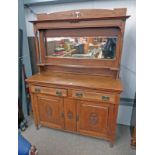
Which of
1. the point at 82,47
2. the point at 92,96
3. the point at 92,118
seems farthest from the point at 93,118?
the point at 82,47

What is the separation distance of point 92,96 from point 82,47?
74 centimetres

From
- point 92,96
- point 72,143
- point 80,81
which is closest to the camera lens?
point 92,96

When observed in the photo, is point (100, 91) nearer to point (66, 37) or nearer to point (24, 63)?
point (66, 37)

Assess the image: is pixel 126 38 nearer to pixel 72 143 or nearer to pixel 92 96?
pixel 92 96

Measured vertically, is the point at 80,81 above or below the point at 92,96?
above

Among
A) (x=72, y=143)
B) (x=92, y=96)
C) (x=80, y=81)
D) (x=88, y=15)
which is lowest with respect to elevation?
(x=72, y=143)

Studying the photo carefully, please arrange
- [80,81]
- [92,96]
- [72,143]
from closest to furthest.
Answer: [92,96] → [80,81] → [72,143]

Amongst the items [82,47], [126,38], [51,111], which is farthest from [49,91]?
[126,38]

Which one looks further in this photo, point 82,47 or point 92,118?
point 82,47

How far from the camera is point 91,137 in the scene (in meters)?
1.97

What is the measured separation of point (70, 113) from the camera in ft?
5.99

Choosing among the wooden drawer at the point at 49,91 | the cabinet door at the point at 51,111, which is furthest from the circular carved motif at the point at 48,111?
the wooden drawer at the point at 49,91

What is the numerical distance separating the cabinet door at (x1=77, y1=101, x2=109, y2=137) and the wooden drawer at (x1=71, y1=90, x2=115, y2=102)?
8 centimetres
